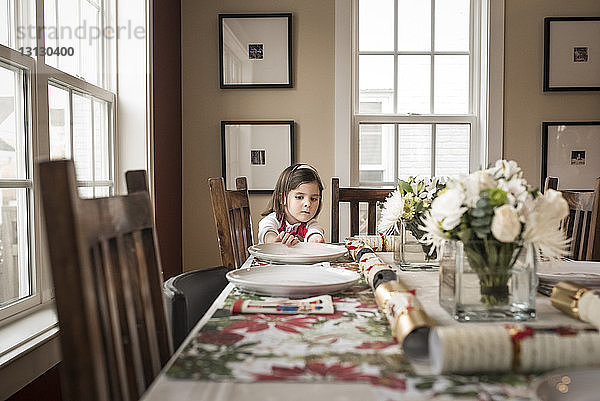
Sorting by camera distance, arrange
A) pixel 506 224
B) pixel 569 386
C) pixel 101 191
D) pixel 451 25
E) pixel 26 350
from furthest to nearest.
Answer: pixel 451 25 → pixel 101 191 → pixel 26 350 → pixel 506 224 → pixel 569 386

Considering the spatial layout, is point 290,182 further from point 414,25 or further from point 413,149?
point 414,25

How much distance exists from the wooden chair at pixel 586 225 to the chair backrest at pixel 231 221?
3.83ft

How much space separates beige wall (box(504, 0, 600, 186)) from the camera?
144 inches

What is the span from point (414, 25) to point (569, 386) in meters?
3.30

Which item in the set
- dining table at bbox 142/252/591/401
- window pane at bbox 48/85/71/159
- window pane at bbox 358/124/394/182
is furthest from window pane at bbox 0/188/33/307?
window pane at bbox 358/124/394/182

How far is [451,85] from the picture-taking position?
379 centimetres

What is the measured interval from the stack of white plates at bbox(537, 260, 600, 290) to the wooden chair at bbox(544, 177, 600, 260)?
408 mm

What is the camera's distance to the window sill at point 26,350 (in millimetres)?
1644

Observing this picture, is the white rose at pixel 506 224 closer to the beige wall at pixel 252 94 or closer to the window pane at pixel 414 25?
the beige wall at pixel 252 94

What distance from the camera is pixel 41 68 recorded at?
2094mm

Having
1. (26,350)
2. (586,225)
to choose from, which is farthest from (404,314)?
(586,225)

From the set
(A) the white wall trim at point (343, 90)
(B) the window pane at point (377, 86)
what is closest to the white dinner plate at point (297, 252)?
(A) the white wall trim at point (343, 90)

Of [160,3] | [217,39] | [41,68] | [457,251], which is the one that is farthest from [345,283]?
[217,39]

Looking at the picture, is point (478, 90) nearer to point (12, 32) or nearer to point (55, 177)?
point (12, 32)
